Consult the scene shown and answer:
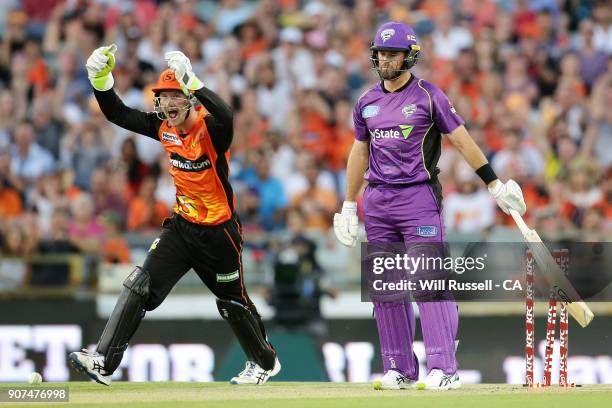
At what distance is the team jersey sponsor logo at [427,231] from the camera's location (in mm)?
9055

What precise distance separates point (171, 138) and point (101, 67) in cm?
71

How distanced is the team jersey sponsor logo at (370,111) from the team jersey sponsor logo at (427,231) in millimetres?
850

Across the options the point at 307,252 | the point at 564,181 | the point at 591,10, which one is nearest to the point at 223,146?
the point at 307,252

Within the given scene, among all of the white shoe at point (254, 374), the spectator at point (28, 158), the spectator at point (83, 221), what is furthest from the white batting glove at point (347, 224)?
the spectator at point (28, 158)

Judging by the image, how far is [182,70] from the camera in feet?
29.8

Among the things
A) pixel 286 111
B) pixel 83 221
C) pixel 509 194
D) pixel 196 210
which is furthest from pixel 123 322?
pixel 286 111

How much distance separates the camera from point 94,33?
1756cm

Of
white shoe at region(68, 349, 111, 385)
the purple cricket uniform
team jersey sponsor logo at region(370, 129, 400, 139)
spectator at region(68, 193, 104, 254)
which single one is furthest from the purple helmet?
spectator at region(68, 193, 104, 254)

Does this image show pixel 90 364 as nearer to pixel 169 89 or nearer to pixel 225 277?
pixel 225 277

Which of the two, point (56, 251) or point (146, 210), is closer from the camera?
point (56, 251)

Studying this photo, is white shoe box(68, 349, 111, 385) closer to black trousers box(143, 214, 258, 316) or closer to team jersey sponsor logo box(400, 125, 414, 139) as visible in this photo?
black trousers box(143, 214, 258, 316)

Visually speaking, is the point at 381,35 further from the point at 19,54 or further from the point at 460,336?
the point at 19,54

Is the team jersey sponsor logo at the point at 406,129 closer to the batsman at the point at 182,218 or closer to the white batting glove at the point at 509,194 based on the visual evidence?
the white batting glove at the point at 509,194

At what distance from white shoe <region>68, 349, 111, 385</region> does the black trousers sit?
541 mm
